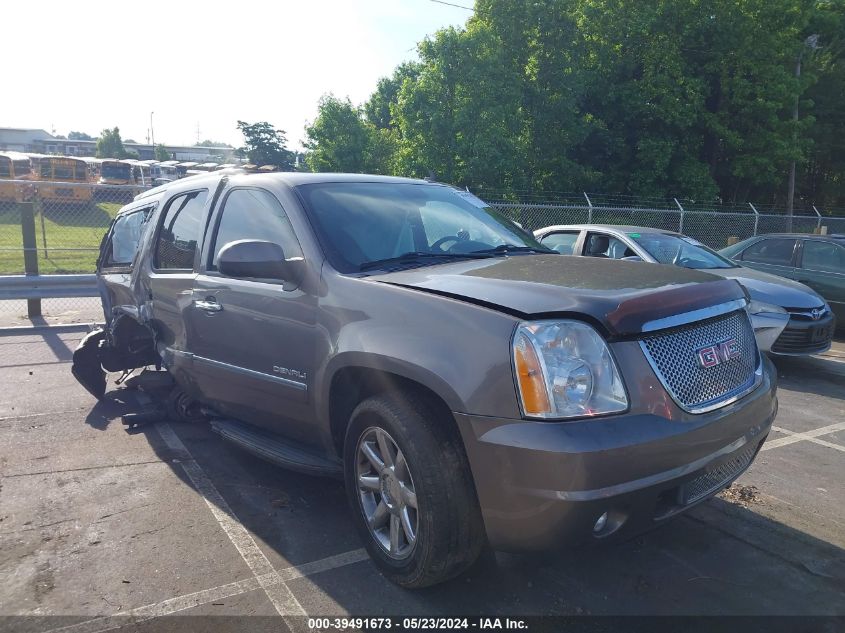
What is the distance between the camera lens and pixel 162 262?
199 inches

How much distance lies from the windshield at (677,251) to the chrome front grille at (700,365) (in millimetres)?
4773

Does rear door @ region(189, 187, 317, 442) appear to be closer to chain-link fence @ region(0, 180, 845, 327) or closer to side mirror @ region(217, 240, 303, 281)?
side mirror @ region(217, 240, 303, 281)

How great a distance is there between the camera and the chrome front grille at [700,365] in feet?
9.00

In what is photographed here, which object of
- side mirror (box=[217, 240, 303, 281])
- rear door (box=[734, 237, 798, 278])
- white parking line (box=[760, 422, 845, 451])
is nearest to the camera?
side mirror (box=[217, 240, 303, 281])

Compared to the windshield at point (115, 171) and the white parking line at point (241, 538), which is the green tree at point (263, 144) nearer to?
the windshield at point (115, 171)

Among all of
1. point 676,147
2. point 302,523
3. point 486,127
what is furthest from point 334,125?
point 302,523

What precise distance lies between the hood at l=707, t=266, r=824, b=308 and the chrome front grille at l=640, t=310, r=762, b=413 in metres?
4.61

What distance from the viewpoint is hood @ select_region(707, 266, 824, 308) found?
765 centimetres

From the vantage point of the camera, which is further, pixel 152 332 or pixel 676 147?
pixel 676 147

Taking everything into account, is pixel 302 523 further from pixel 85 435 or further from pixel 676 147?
pixel 676 147

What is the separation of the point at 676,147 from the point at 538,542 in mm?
26364

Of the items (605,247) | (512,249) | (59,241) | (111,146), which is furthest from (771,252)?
(111,146)

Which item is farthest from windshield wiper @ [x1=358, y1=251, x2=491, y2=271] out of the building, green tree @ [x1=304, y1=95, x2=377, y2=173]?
the building

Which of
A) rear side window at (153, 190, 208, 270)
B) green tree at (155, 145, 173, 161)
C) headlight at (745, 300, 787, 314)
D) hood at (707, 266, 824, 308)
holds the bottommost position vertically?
headlight at (745, 300, 787, 314)
